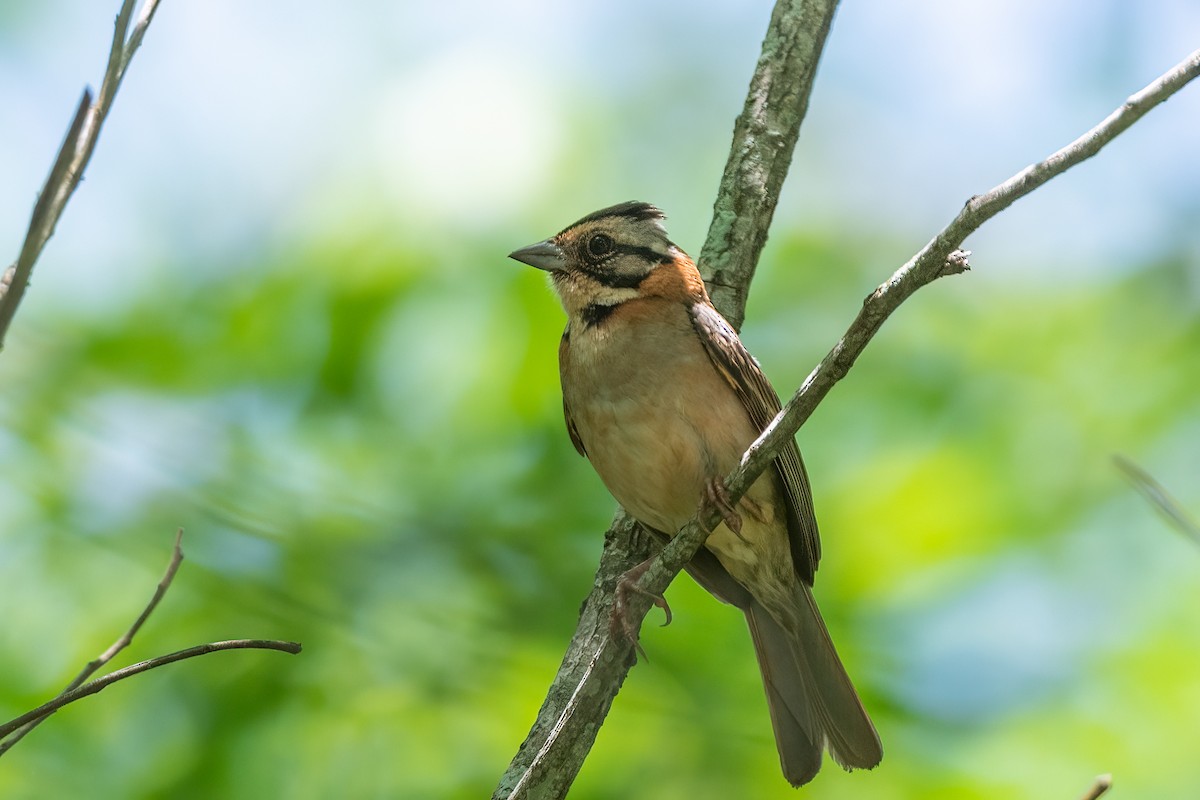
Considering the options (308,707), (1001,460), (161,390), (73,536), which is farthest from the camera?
(1001,460)

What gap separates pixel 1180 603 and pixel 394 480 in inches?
154

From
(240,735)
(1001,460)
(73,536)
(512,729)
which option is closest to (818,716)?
(512,729)

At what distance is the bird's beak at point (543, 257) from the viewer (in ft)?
16.1

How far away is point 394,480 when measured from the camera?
17.6 ft

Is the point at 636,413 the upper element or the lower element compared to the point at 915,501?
lower

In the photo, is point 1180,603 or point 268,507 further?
point 1180,603

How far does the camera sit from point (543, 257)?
492 centimetres

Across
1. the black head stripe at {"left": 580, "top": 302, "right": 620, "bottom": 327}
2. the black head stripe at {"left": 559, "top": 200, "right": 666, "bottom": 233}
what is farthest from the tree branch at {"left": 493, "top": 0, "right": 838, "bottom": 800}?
the black head stripe at {"left": 580, "top": 302, "right": 620, "bottom": 327}

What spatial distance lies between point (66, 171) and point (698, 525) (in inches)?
86.8

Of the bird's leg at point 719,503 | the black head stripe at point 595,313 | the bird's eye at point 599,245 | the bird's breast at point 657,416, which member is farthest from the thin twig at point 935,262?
the bird's eye at point 599,245

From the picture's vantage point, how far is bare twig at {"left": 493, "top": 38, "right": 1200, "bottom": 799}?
2.32 meters

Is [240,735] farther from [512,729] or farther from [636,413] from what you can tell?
[636,413]

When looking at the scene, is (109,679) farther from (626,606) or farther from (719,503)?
(626,606)

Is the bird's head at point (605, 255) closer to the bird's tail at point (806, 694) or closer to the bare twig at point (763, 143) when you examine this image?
the bare twig at point (763, 143)
